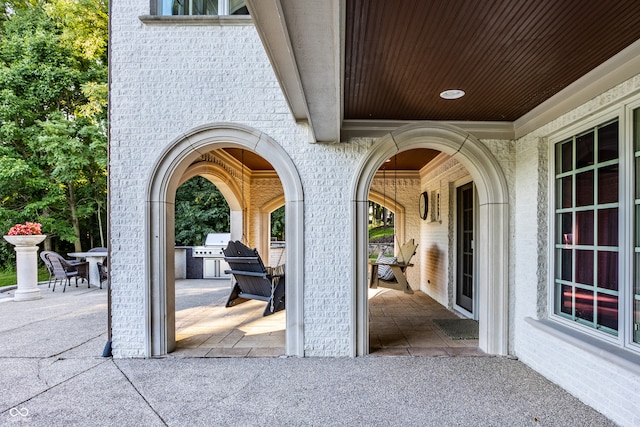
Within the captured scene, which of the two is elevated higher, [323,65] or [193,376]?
[323,65]

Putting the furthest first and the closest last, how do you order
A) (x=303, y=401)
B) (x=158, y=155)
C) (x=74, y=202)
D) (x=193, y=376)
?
(x=74, y=202)
(x=158, y=155)
(x=193, y=376)
(x=303, y=401)

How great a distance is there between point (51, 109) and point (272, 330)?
12.2 meters

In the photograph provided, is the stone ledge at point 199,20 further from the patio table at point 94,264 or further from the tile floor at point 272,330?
the patio table at point 94,264

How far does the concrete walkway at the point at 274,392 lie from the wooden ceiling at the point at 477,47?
8.49 feet

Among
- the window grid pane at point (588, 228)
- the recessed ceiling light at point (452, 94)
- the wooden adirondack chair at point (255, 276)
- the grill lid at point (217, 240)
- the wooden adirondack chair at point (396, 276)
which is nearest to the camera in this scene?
the window grid pane at point (588, 228)

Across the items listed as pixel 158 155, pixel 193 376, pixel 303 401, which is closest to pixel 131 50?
pixel 158 155

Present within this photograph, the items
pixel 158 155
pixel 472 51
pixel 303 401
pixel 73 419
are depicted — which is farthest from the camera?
pixel 158 155

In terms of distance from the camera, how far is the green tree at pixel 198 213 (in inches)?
599

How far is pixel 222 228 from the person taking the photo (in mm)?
15516

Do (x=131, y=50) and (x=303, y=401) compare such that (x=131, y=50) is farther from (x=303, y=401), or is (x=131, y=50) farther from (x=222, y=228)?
(x=222, y=228)

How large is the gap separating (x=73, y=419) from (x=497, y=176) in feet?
14.5

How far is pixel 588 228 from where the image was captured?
2959 millimetres

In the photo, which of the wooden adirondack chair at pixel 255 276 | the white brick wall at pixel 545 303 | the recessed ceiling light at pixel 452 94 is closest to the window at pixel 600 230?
the white brick wall at pixel 545 303

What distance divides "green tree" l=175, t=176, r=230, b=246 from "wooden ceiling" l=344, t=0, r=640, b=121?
42.8 ft
